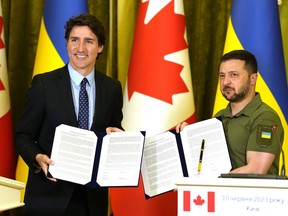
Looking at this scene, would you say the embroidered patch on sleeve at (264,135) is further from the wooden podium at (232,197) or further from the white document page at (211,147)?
the wooden podium at (232,197)

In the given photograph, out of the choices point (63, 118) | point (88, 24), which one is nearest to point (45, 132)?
point (63, 118)

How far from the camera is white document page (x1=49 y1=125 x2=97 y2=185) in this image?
2.88 metres

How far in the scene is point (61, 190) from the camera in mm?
2998

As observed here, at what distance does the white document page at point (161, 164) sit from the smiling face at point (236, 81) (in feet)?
1.12

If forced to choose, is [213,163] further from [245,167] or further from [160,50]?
[160,50]

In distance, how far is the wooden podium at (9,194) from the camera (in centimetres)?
221

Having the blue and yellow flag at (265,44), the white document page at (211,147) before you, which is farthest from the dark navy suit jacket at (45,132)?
the blue and yellow flag at (265,44)

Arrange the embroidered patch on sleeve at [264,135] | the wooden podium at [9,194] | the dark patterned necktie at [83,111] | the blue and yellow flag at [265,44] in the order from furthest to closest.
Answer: the blue and yellow flag at [265,44] < the dark patterned necktie at [83,111] < the embroidered patch on sleeve at [264,135] < the wooden podium at [9,194]

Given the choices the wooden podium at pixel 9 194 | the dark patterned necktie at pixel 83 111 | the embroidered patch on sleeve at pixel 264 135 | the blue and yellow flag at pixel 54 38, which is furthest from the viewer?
the blue and yellow flag at pixel 54 38

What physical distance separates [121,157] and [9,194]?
790mm

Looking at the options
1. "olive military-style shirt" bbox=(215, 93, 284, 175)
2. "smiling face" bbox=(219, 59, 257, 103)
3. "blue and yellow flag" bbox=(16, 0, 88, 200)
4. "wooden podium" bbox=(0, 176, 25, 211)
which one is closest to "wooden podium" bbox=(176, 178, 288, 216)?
"wooden podium" bbox=(0, 176, 25, 211)

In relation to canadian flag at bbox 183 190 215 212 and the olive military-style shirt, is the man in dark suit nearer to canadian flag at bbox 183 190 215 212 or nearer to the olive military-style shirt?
the olive military-style shirt

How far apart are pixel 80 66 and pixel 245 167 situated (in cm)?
91

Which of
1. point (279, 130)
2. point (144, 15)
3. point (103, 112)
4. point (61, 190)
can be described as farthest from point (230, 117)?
point (144, 15)
